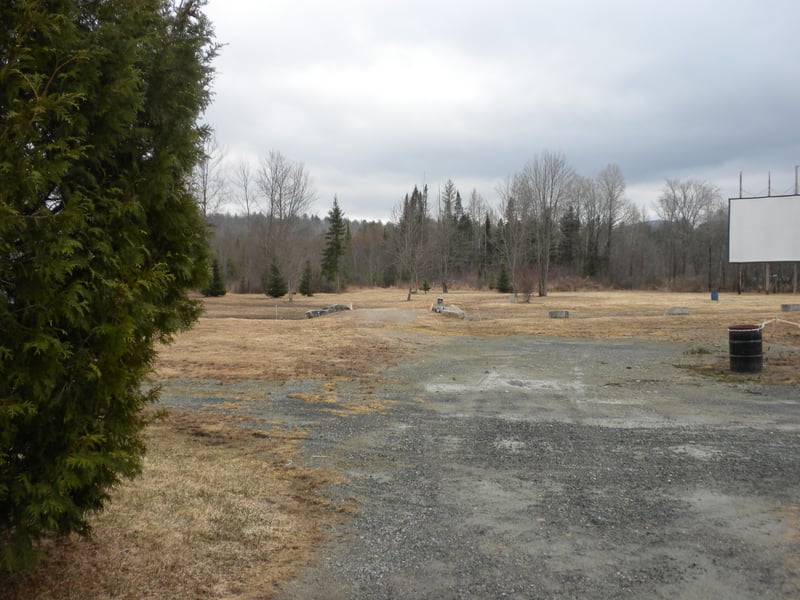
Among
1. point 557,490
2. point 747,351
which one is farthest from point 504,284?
point 557,490

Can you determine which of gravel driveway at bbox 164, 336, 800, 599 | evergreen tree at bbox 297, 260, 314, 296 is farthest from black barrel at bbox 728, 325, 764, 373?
evergreen tree at bbox 297, 260, 314, 296

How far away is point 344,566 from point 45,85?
10.0 ft

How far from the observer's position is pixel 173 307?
315cm

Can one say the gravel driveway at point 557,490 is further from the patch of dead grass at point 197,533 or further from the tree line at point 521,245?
the tree line at point 521,245

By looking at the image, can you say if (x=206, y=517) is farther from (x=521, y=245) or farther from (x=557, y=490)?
(x=521, y=245)

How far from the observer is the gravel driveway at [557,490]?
335 cm

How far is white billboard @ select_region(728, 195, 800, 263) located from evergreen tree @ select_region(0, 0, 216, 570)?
42037mm

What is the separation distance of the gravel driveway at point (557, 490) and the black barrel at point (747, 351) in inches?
65.2

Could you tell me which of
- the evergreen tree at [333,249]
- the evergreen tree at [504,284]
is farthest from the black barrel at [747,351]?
the evergreen tree at [333,249]

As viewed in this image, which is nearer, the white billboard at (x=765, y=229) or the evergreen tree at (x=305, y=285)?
the white billboard at (x=765, y=229)

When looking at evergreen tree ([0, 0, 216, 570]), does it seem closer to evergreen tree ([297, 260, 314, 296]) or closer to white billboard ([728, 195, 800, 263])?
white billboard ([728, 195, 800, 263])

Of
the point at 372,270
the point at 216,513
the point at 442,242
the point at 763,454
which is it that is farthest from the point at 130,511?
the point at 372,270

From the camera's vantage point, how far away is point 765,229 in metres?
37.6

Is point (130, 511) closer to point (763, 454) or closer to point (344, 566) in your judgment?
point (344, 566)
